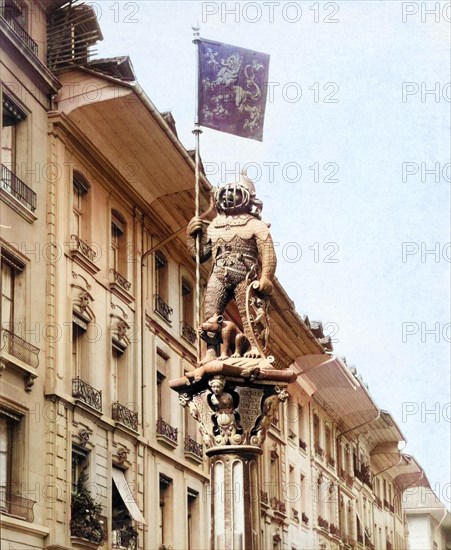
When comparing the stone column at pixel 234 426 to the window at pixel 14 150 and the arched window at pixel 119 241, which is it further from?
the arched window at pixel 119 241

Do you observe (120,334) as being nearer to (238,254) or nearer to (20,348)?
(20,348)

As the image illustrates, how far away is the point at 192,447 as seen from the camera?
3438 centimetres

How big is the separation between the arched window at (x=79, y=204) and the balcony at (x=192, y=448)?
24.6 ft

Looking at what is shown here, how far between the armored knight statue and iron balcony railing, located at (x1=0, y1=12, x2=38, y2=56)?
36.0ft

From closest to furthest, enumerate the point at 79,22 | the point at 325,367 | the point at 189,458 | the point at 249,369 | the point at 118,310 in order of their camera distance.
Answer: the point at 249,369
the point at 79,22
the point at 118,310
the point at 189,458
the point at 325,367

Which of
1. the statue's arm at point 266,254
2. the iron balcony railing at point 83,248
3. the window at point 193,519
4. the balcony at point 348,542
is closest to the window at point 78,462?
the iron balcony railing at point 83,248

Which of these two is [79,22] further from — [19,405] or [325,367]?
[325,367]

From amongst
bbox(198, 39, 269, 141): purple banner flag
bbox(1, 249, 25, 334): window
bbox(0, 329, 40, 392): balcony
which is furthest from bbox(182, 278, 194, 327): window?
bbox(198, 39, 269, 141): purple banner flag

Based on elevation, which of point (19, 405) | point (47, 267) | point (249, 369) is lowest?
point (249, 369)

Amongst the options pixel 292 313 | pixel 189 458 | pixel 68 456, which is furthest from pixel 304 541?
pixel 68 456

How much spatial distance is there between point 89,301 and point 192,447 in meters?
7.50

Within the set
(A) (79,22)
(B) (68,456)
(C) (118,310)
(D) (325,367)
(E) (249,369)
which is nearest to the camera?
(E) (249,369)

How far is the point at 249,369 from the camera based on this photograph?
15508mm

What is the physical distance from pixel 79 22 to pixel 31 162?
12.2ft
